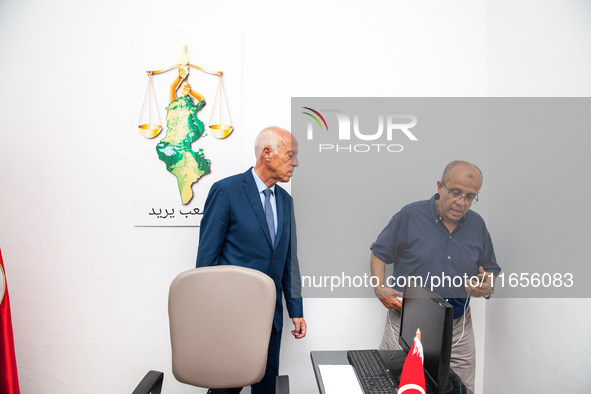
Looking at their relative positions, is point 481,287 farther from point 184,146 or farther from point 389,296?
point 184,146

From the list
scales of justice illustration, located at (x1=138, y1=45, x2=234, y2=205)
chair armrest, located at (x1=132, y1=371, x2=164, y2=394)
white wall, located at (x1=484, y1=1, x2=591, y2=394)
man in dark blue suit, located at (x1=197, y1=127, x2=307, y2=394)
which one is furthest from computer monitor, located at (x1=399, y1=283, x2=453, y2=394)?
scales of justice illustration, located at (x1=138, y1=45, x2=234, y2=205)

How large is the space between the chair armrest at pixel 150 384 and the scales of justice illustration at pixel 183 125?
1026mm

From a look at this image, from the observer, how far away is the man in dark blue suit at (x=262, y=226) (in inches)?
66.6

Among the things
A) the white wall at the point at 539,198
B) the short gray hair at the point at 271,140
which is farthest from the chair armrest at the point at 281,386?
the white wall at the point at 539,198

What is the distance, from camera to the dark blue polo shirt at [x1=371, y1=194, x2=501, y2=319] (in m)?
1.76

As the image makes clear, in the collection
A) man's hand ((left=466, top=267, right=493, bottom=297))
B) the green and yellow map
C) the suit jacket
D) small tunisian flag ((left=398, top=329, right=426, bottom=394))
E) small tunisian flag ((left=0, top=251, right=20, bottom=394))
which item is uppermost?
the green and yellow map

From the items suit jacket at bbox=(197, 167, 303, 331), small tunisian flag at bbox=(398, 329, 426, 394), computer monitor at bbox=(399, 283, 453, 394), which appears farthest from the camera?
suit jacket at bbox=(197, 167, 303, 331)

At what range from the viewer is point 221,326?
4.67 ft

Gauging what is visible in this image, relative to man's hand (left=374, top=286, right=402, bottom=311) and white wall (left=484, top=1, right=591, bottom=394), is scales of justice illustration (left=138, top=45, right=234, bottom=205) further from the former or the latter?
white wall (left=484, top=1, right=591, bottom=394)

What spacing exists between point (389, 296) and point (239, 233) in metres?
1.03

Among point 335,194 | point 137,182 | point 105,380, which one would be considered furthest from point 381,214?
point 105,380

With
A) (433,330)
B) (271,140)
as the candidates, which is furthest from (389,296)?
(271,140)

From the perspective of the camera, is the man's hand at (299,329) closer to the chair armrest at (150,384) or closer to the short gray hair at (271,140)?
the chair armrest at (150,384)

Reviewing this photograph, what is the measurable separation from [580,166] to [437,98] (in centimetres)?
91
